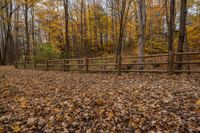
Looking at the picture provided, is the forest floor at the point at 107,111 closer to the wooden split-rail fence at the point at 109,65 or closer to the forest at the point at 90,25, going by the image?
→ the wooden split-rail fence at the point at 109,65

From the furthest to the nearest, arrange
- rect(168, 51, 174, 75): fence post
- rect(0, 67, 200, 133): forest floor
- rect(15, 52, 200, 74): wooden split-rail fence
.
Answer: rect(15, 52, 200, 74): wooden split-rail fence, rect(168, 51, 174, 75): fence post, rect(0, 67, 200, 133): forest floor

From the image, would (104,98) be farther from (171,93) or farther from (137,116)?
(171,93)

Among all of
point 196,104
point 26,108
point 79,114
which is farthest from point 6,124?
point 196,104

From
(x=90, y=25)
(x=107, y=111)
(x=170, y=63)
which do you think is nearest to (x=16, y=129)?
(x=107, y=111)

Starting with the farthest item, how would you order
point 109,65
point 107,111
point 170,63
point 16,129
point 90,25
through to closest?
point 90,25, point 109,65, point 170,63, point 107,111, point 16,129

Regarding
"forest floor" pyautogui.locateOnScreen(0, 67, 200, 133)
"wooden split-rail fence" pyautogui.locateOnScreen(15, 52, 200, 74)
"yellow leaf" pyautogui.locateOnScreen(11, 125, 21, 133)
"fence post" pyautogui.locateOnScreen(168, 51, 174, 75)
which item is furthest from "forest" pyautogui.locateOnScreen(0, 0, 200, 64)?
"yellow leaf" pyautogui.locateOnScreen(11, 125, 21, 133)

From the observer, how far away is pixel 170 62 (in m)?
7.95

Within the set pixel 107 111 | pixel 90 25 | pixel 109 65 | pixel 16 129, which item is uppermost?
pixel 90 25

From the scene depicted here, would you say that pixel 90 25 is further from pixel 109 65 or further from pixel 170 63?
pixel 170 63

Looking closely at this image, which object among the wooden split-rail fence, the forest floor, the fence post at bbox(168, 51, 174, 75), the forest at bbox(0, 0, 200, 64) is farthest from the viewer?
the forest at bbox(0, 0, 200, 64)

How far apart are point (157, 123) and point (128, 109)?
32.7 inches

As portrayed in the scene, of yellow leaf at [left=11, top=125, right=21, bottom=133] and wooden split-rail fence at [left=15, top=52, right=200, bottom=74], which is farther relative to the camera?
wooden split-rail fence at [left=15, top=52, right=200, bottom=74]

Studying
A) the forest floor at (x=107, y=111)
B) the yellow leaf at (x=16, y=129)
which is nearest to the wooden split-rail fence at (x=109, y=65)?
the forest floor at (x=107, y=111)

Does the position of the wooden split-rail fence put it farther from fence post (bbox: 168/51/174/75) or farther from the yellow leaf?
the yellow leaf
